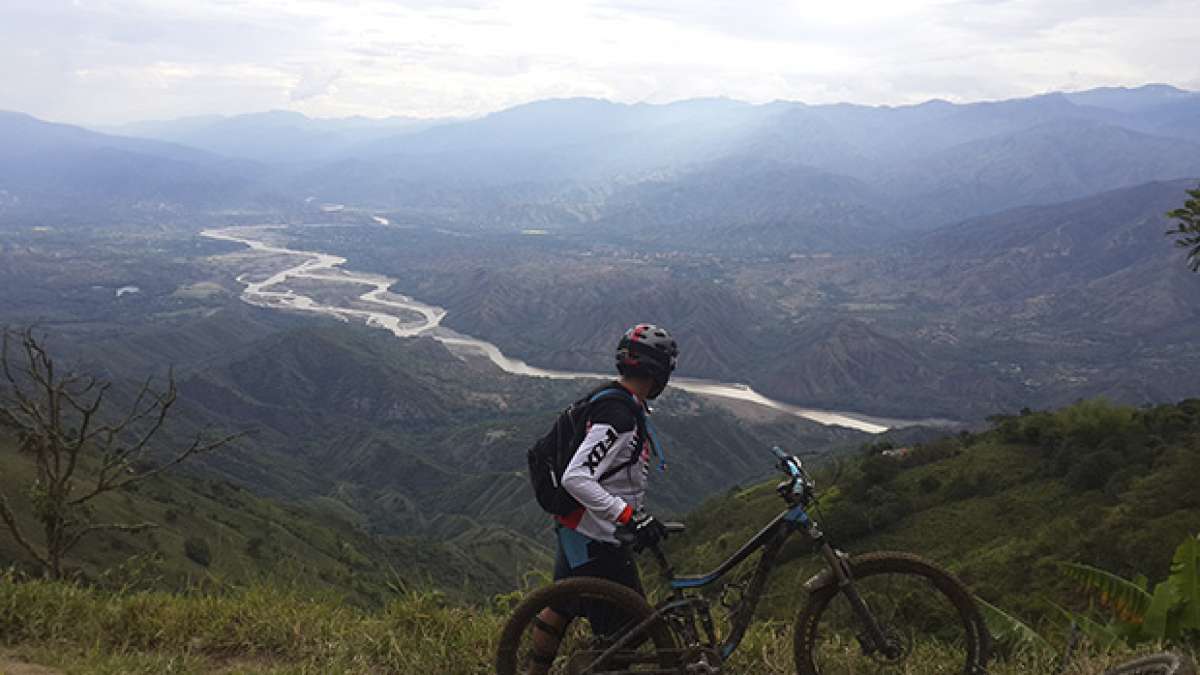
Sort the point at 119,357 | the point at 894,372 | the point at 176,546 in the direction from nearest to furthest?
the point at 176,546 < the point at 119,357 < the point at 894,372

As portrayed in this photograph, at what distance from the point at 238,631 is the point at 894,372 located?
514ft

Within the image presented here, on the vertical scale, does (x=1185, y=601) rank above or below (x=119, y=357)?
above

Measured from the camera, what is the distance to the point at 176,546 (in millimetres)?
37344

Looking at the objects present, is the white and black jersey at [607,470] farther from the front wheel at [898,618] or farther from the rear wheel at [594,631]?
the front wheel at [898,618]

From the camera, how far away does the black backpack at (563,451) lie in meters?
4.88

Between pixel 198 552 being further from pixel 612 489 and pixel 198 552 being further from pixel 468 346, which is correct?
pixel 468 346

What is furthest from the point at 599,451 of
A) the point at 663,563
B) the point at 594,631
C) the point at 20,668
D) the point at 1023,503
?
the point at 1023,503

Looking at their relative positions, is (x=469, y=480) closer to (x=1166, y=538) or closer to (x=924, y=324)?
(x=1166, y=538)

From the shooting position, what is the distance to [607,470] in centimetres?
481

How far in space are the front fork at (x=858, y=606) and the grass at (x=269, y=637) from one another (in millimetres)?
219

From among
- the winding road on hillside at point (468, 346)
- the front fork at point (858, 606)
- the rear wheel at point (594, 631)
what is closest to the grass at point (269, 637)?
the front fork at point (858, 606)

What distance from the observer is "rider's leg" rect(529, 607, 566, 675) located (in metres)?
5.03


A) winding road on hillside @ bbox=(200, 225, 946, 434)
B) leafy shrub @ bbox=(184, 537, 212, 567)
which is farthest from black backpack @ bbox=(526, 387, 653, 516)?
winding road on hillside @ bbox=(200, 225, 946, 434)

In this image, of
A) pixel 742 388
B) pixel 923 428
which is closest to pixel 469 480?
pixel 923 428
